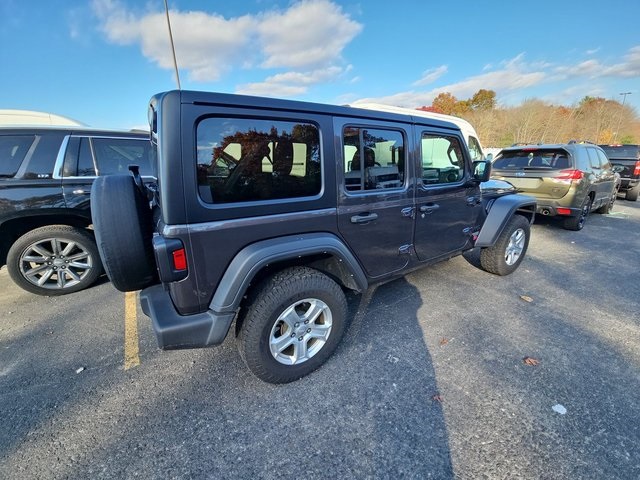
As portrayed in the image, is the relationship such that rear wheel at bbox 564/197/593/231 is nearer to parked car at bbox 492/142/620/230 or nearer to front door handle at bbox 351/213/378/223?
parked car at bbox 492/142/620/230

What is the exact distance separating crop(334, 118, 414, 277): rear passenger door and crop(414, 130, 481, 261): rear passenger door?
0.68 ft

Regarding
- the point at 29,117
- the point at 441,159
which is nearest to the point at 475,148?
the point at 441,159

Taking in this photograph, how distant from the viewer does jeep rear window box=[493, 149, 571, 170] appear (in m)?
5.81

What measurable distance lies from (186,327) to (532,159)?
7.08 meters

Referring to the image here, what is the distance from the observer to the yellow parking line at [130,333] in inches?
99.1

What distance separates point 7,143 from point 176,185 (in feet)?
10.2

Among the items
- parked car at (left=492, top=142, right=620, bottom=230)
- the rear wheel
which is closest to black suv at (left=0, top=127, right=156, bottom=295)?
parked car at (left=492, top=142, right=620, bottom=230)

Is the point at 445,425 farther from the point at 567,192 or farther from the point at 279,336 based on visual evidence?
the point at 567,192

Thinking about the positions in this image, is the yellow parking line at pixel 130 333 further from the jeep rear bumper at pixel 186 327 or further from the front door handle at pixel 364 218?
the front door handle at pixel 364 218

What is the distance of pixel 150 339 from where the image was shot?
2.76 metres

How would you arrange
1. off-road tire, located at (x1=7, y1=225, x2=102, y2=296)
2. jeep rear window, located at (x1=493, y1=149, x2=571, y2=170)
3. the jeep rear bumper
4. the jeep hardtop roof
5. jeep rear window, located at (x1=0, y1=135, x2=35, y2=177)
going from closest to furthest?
the jeep hardtop roof < the jeep rear bumper < jeep rear window, located at (x1=0, y1=135, x2=35, y2=177) < off-road tire, located at (x1=7, y1=225, x2=102, y2=296) < jeep rear window, located at (x1=493, y1=149, x2=571, y2=170)

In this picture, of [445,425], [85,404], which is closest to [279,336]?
[445,425]

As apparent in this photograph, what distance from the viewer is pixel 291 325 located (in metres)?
2.19

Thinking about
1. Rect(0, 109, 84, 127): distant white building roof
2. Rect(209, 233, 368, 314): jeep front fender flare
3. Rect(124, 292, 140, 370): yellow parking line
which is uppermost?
Rect(0, 109, 84, 127): distant white building roof
